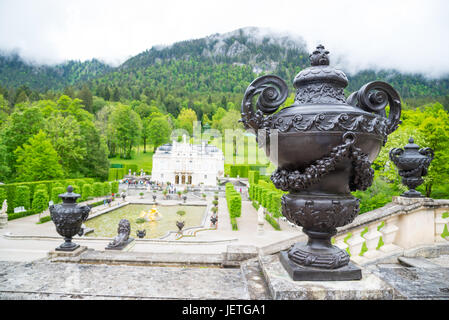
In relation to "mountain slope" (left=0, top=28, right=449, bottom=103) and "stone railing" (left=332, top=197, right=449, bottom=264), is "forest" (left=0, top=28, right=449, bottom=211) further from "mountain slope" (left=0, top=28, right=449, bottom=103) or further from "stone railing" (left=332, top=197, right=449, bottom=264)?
"stone railing" (left=332, top=197, right=449, bottom=264)

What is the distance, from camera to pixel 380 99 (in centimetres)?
292

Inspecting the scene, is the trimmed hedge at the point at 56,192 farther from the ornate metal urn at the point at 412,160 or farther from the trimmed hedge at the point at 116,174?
the ornate metal urn at the point at 412,160

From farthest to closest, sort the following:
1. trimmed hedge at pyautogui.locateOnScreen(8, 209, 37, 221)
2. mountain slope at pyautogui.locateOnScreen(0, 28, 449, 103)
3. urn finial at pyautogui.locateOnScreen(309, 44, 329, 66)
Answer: mountain slope at pyautogui.locateOnScreen(0, 28, 449, 103) → trimmed hedge at pyautogui.locateOnScreen(8, 209, 37, 221) → urn finial at pyautogui.locateOnScreen(309, 44, 329, 66)

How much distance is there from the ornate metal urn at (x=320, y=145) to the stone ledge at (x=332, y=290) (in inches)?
3.9

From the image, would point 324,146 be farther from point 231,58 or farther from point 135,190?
point 231,58

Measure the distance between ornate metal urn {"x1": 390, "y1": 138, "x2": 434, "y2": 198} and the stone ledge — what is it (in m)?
3.69

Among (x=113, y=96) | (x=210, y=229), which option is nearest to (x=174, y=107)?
(x=113, y=96)

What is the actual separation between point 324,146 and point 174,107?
105 metres

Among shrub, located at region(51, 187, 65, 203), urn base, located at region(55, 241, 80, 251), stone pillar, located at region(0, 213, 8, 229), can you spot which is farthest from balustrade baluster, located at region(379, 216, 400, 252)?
shrub, located at region(51, 187, 65, 203)

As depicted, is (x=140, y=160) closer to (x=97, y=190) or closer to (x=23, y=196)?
(x=97, y=190)

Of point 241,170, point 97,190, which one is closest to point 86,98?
point 241,170

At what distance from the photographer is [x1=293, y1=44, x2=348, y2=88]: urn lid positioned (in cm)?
296

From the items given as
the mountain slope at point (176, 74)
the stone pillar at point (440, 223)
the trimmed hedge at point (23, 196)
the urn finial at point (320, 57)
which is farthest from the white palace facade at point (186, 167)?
the mountain slope at point (176, 74)

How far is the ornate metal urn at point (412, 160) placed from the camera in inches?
220
